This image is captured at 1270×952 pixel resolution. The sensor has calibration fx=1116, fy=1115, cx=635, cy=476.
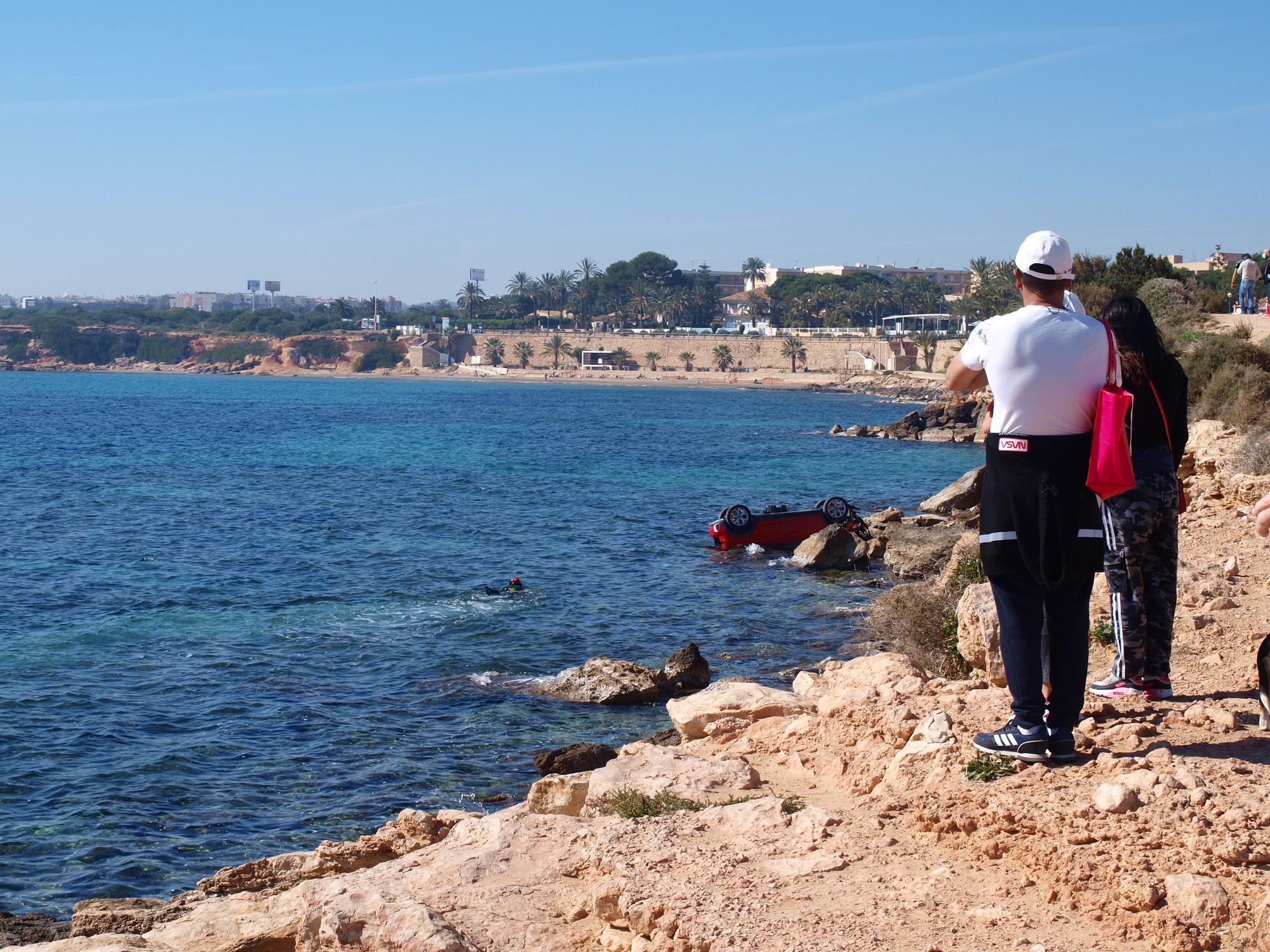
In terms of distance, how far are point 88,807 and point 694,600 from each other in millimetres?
11274

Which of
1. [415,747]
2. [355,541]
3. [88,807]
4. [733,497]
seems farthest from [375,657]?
[733,497]

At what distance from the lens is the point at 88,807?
33.7 feet

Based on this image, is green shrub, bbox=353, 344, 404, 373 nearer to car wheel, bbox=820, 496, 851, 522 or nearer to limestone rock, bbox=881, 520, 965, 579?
car wheel, bbox=820, 496, 851, 522

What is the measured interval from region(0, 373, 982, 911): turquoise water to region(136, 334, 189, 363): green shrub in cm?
13024

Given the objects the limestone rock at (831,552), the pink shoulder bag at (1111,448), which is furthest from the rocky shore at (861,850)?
the limestone rock at (831,552)

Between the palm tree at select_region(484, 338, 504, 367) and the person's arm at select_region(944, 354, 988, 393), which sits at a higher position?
the palm tree at select_region(484, 338, 504, 367)

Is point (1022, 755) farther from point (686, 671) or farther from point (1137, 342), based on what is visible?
point (686, 671)

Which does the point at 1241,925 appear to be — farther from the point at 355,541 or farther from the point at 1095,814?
the point at 355,541

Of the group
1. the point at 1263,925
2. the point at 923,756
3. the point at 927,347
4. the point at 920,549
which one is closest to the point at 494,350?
the point at 927,347

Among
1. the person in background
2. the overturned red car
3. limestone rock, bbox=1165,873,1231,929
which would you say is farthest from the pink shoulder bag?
the person in background

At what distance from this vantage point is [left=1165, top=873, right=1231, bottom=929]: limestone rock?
3.59 meters

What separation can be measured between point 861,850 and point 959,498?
79.0 feet

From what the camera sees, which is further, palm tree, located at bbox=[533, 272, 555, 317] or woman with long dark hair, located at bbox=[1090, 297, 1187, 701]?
palm tree, located at bbox=[533, 272, 555, 317]

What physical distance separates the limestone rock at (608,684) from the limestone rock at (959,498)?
50.3ft
